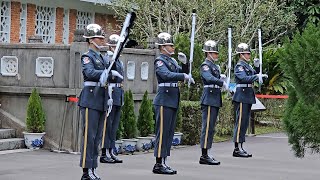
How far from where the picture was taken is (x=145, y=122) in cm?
1591

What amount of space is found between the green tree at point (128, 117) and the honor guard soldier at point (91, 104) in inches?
177

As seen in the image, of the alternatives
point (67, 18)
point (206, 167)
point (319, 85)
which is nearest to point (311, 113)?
point (319, 85)

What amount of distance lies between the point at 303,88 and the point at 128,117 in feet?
26.5

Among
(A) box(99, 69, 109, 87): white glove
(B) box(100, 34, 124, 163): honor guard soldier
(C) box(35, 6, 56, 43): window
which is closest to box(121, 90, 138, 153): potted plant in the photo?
(B) box(100, 34, 124, 163): honor guard soldier

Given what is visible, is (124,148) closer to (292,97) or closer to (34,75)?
(34,75)

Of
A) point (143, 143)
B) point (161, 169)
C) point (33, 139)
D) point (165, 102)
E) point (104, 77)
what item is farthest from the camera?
point (143, 143)

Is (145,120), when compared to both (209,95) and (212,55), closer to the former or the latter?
(209,95)

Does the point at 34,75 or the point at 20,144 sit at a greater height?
the point at 34,75

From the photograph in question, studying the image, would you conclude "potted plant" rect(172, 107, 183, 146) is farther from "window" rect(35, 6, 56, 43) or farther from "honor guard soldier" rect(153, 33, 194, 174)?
"window" rect(35, 6, 56, 43)

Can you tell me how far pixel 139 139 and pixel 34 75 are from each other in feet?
7.77

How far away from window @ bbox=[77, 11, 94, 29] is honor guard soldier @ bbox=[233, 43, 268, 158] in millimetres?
8821

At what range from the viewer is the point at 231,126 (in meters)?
19.5

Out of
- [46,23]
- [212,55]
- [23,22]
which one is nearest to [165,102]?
[212,55]

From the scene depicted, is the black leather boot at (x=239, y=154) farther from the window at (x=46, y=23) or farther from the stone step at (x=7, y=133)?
the window at (x=46, y=23)
